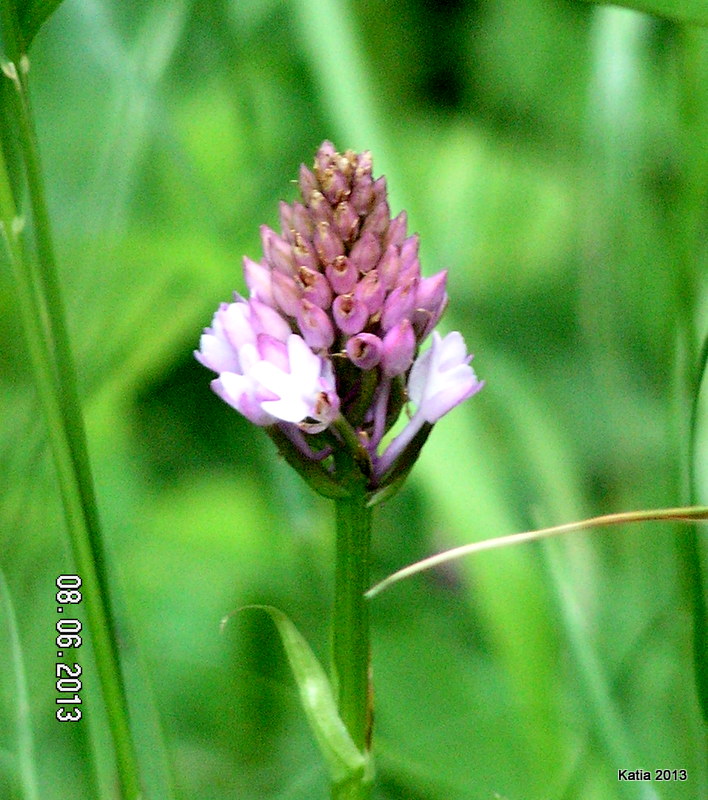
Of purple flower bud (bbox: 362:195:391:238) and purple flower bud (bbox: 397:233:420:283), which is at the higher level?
purple flower bud (bbox: 362:195:391:238)

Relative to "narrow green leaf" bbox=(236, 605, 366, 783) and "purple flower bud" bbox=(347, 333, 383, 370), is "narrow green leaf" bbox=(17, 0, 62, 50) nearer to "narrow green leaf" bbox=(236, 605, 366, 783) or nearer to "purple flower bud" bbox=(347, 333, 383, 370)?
"purple flower bud" bbox=(347, 333, 383, 370)

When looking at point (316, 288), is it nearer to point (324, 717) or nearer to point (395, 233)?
point (395, 233)

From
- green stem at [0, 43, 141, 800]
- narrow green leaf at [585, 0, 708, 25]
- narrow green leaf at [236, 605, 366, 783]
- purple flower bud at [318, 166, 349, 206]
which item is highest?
narrow green leaf at [585, 0, 708, 25]

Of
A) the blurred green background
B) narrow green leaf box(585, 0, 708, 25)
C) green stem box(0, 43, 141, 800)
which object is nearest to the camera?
narrow green leaf box(585, 0, 708, 25)

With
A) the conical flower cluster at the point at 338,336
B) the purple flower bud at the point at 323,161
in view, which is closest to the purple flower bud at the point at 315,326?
the conical flower cluster at the point at 338,336

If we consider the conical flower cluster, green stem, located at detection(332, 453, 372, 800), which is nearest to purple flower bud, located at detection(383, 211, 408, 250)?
the conical flower cluster

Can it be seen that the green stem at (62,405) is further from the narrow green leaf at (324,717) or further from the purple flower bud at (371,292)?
the purple flower bud at (371,292)
